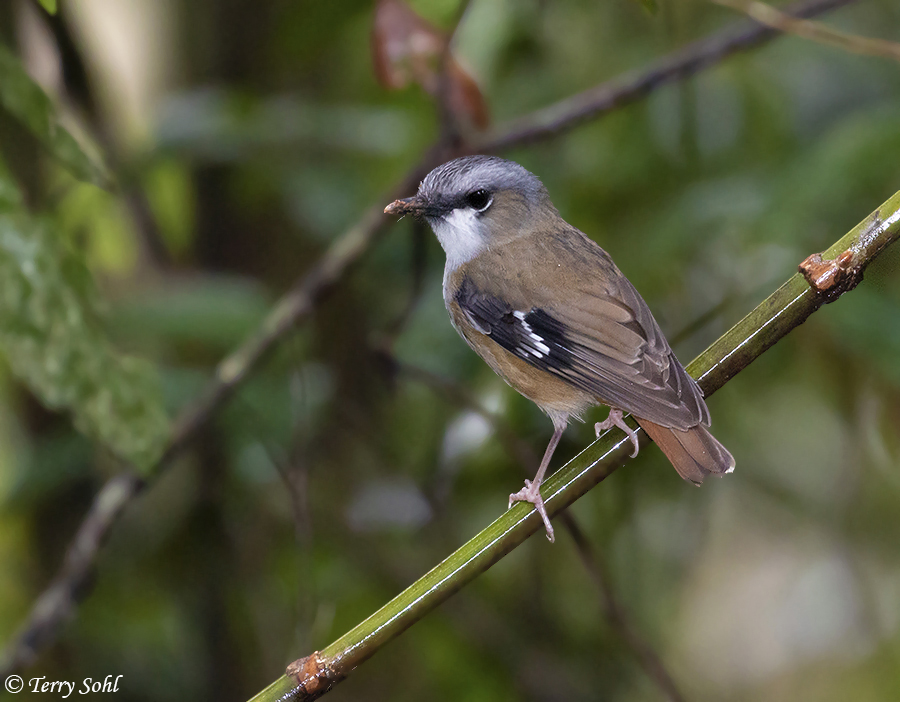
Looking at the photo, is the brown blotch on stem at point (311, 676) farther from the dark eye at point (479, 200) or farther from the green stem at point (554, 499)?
the dark eye at point (479, 200)

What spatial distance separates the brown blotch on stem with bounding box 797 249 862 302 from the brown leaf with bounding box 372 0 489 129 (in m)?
1.40

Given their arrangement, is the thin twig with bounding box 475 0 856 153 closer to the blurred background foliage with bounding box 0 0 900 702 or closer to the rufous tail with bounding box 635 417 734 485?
the blurred background foliage with bounding box 0 0 900 702

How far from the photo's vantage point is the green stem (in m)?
1.42

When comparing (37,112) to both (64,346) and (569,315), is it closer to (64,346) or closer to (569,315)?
(64,346)

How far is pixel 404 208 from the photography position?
1740mm

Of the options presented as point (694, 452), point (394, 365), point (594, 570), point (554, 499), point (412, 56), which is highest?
point (412, 56)

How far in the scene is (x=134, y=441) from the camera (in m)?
2.15

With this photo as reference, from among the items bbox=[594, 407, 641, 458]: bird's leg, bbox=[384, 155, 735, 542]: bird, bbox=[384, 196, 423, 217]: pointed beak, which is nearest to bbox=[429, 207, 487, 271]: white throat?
bbox=[384, 155, 735, 542]: bird

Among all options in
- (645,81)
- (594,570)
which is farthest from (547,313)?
(645,81)

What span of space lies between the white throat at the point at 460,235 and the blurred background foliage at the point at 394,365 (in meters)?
0.61

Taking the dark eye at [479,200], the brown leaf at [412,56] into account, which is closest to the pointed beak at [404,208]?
the dark eye at [479,200]

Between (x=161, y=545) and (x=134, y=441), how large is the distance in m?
1.75

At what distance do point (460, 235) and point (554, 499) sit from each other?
0.76 metres

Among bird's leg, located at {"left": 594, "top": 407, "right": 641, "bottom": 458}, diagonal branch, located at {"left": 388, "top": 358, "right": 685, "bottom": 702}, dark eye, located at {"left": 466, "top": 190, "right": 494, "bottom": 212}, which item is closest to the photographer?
bird's leg, located at {"left": 594, "top": 407, "right": 641, "bottom": 458}
